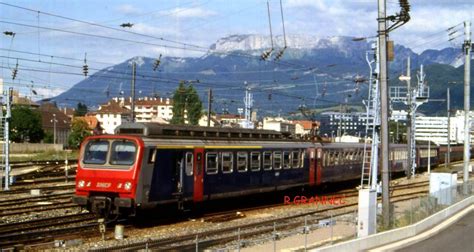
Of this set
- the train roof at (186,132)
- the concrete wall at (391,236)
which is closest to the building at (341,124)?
the train roof at (186,132)

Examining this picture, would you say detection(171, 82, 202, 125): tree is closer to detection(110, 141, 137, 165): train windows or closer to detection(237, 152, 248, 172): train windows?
detection(237, 152, 248, 172): train windows

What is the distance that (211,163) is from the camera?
2417 centimetres

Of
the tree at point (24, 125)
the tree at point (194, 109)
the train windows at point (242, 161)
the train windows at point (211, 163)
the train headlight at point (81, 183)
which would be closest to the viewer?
the train headlight at point (81, 183)

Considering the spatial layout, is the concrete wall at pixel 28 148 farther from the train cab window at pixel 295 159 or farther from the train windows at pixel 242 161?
the train windows at pixel 242 161

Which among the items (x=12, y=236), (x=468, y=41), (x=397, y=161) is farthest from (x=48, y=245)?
(x=397, y=161)

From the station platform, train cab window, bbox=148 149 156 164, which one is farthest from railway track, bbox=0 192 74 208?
the station platform

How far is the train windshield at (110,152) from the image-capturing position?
805 inches

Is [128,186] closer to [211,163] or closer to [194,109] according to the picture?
[211,163]

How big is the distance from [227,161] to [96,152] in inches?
227

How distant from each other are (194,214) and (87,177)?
4911mm

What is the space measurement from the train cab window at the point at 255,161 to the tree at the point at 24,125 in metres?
88.3

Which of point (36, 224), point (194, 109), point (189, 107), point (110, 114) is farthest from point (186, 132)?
point (110, 114)

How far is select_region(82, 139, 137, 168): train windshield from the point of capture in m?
20.4

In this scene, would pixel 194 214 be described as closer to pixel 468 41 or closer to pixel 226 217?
pixel 226 217
